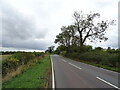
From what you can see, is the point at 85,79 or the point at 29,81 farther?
the point at 85,79

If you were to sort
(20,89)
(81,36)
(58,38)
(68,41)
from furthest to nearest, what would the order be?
(58,38) < (68,41) < (81,36) < (20,89)

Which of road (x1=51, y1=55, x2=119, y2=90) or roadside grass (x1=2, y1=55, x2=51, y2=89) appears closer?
roadside grass (x1=2, y1=55, x2=51, y2=89)

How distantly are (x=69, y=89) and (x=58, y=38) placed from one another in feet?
245

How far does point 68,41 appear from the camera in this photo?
7388cm

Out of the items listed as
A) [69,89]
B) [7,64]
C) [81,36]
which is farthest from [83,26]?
[69,89]

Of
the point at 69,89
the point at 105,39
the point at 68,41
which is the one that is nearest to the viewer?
the point at 69,89

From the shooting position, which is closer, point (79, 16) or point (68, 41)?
point (79, 16)

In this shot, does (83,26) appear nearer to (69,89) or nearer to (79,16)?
(79,16)

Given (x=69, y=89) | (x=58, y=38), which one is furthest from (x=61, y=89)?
(x=58, y=38)

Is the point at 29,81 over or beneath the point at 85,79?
over

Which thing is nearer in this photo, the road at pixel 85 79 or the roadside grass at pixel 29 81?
the roadside grass at pixel 29 81

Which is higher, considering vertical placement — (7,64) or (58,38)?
(58,38)

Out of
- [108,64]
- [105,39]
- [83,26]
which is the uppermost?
[83,26]

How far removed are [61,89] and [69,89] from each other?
0.43 m
